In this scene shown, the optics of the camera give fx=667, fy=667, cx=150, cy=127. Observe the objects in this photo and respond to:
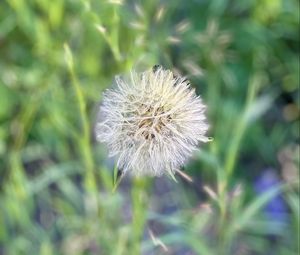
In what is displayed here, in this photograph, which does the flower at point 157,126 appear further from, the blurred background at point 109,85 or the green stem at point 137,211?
the blurred background at point 109,85

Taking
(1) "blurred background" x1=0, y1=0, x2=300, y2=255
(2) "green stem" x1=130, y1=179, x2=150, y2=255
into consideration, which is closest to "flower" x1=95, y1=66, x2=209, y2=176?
(2) "green stem" x1=130, y1=179, x2=150, y2=255

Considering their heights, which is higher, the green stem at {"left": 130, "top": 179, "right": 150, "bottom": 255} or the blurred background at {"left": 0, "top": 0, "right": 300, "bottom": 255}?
the blurred background at {"left": 0, "top": 0, "right": 300, "bottom": 255}

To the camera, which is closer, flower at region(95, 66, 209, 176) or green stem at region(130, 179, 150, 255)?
flower at region(95, 66, 209, 176)

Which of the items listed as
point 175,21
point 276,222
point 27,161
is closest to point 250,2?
point 175,21

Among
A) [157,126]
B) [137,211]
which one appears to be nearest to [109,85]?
[137,211]

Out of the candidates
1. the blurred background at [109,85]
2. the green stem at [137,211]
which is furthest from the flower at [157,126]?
the blurred background at [109,85]

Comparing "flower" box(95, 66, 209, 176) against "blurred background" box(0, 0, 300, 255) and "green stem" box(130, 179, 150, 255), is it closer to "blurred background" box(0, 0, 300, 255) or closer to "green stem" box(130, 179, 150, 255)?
"green stem" box(130, 179, 150, 255)
